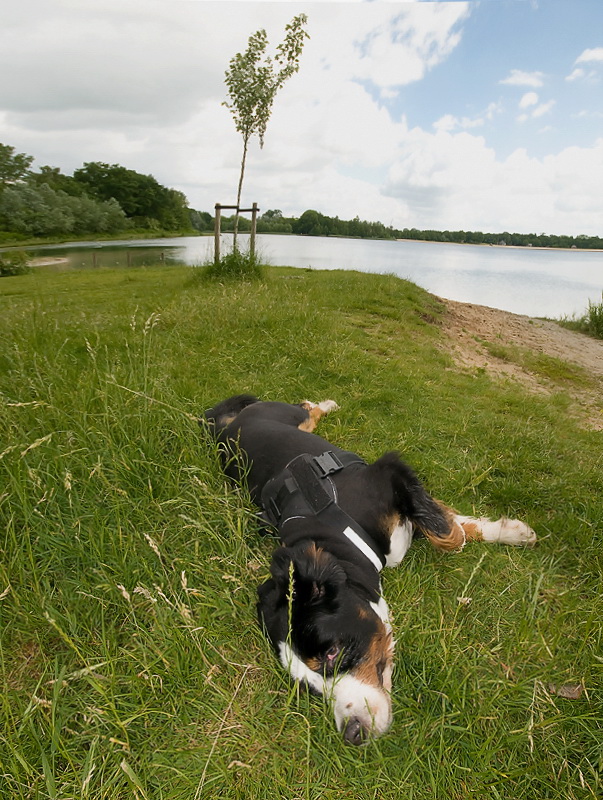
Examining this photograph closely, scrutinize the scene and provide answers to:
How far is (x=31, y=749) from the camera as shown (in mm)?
1806

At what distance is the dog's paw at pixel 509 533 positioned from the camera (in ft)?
10.6

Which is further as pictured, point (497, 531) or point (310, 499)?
point (497, 531)

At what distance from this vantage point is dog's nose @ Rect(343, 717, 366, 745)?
186 centimetres

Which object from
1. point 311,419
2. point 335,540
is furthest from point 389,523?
point 311,419

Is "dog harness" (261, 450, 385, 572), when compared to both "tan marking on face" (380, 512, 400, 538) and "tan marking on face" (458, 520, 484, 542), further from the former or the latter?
"tan marking on face" (458, 520, 484, 542)

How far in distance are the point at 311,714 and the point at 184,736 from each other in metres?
0.56

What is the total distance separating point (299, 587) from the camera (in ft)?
6.77

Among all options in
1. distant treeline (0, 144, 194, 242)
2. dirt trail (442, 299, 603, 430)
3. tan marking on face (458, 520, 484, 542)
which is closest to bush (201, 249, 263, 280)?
dirt trail (442, 299, 603, 430)

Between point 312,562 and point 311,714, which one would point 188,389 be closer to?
point 312,562

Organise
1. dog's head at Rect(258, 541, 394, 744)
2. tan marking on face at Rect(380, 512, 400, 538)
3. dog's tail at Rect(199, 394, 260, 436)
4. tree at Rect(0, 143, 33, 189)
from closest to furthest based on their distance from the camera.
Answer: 1. dog's head at Rect(258, 541, 394, 744)
2. tan marking on face at Rect(380, 512, 400, 538)
3. dog's tail at Rect(199, 394, 260, 436)
4. tree at Rect(0, 143, 33, 189)

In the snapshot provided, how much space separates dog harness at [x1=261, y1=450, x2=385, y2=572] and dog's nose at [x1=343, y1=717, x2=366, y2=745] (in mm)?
874

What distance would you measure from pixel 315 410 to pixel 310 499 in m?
2.25

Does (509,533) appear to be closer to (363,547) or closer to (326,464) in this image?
(363,547)

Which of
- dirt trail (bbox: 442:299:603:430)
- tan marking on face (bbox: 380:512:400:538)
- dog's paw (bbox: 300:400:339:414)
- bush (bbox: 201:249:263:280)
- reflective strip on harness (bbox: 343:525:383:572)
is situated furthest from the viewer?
bush (bbox: 201:249:263:280)
